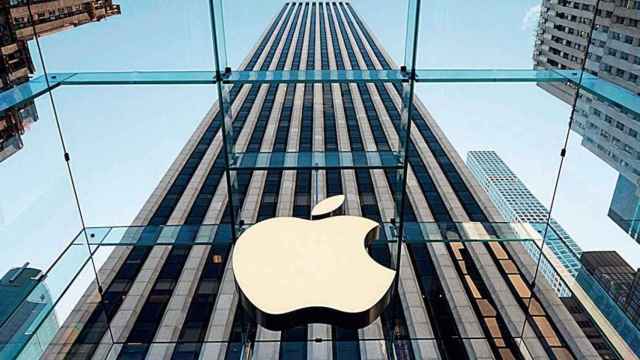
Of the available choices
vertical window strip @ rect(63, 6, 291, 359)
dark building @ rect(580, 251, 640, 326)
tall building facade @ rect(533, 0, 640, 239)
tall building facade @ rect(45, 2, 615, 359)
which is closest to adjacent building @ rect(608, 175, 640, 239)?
tall building facade @ rect(533, 0, 640, 239)

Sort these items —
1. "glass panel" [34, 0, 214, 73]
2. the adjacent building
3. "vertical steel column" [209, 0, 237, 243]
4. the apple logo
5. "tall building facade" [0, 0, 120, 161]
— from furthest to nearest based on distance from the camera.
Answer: the adjacent building
"glass panel" [34, 0, 214, 73]
"vertical steel column" [209, 0, 237, 243]
"tall building facade" [0, 0, 120, 161]
the apple logo

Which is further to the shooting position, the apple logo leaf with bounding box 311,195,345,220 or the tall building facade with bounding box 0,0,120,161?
the apple logo leaf with bounding box 311,195,345,220

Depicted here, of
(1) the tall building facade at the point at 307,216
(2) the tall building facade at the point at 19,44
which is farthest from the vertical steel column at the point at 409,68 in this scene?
(2) the tall building facade at the point at 19,44

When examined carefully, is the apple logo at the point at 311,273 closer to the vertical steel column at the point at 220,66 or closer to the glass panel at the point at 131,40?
the vertical steel column at the point at 220,66

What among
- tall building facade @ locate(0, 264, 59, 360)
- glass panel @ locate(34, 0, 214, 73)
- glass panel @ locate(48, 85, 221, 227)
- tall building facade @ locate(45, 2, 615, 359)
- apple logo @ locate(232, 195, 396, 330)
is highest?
glass panel @ locate(34, 0, 214, 73)

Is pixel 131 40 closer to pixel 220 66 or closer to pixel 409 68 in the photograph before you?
pixel 220 66

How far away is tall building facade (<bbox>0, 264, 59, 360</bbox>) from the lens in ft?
9.93

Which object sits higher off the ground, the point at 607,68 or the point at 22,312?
the point at 607,68

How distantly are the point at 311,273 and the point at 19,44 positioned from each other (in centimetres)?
311

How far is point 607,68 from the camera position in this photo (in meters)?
3.42

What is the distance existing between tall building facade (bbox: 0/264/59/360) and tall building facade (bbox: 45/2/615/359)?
0.65 metres

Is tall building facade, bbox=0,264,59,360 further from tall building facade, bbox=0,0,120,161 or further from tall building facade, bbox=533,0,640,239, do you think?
tall building facade, bbox=533,0,640,239

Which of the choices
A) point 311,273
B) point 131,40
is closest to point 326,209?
point 311,273

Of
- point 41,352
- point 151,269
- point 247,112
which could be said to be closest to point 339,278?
point 41,352
